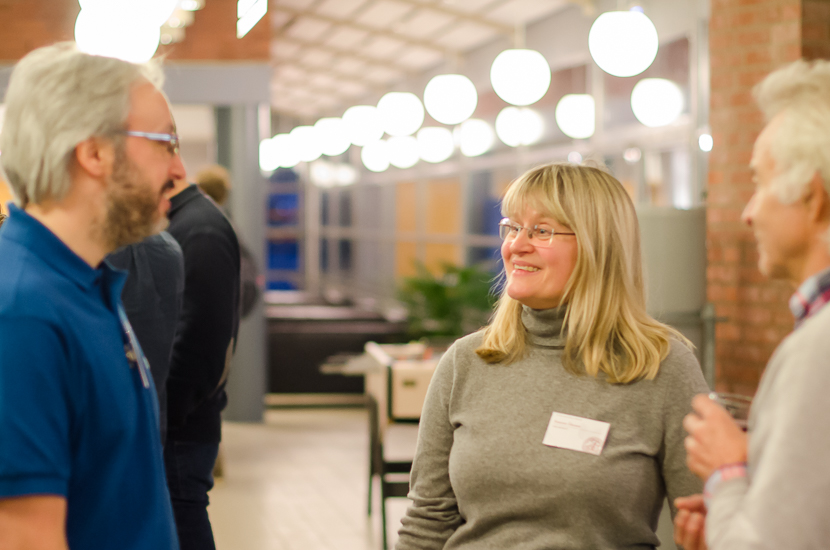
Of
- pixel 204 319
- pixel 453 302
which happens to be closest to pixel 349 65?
pixel 453 302

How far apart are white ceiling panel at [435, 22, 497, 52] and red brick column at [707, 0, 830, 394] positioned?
214 inches

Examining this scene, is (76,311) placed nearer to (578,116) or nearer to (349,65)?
(578,116)

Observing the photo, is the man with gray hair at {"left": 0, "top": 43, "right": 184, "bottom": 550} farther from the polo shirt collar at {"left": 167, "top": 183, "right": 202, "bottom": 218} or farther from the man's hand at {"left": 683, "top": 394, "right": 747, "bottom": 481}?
the polo shirt collar at {"left": 167, "top": 183, "right": 202, "bottom": 218}

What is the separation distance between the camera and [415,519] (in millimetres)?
1783

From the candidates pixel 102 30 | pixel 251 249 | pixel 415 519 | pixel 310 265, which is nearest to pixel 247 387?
pixel 251 249

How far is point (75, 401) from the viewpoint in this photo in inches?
43.8

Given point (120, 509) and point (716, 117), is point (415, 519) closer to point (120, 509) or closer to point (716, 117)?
point (120, 509)

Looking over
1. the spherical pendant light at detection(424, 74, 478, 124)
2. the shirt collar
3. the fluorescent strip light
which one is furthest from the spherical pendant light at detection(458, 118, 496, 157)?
the shirt collar

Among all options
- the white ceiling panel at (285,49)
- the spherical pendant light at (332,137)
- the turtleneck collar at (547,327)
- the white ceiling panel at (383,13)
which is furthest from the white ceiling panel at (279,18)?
the turtleneck collar at (547,327)

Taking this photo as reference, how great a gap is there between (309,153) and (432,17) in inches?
150

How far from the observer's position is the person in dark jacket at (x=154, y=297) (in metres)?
1.89

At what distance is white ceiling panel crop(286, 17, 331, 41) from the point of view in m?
11.1

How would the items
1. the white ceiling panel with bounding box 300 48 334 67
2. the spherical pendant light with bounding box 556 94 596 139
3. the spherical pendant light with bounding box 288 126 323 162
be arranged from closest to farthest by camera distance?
the spherical pendant light with bounding box 556 94 596 139, the white ceiling panel with bounding box 300 48 334 67, the spherical pendant light with bounding box 288 126 323 162

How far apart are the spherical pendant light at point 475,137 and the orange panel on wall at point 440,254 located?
4.30ft
